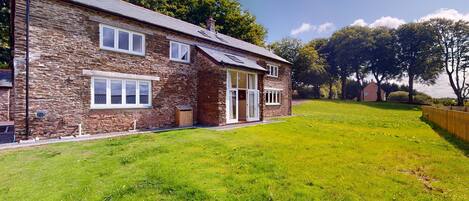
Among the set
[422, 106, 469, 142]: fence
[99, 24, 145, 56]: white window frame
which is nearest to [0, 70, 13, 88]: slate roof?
[99, 24, 145, 56]: white window frame

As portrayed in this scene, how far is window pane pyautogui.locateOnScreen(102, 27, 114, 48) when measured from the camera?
1222 cm

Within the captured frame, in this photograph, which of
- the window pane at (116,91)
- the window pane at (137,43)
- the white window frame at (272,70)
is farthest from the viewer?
the white window frame at (272,70)

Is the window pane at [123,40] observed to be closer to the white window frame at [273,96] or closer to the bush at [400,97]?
the white window frame at [273,96]

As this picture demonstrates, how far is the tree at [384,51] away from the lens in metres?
52.1

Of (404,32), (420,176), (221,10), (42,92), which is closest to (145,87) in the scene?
(42,92)

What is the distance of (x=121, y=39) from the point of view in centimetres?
1280

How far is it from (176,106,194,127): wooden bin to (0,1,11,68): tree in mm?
26359

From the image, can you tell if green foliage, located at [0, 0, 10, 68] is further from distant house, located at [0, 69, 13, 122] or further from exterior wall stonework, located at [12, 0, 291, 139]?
exterior wall stonework, located at [12, 0, 291, 139]

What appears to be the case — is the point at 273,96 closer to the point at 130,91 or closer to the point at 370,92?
the point at 130,91

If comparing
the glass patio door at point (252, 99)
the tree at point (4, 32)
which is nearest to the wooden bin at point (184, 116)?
the glass patio door at point (252, 99)

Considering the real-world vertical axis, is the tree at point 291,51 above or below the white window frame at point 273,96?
above

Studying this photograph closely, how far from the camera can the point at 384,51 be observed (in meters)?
52.1

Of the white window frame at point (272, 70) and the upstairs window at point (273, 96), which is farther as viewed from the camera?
the white window frame at point (272, 70)

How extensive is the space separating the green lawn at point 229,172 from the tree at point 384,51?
50583 millimetres
